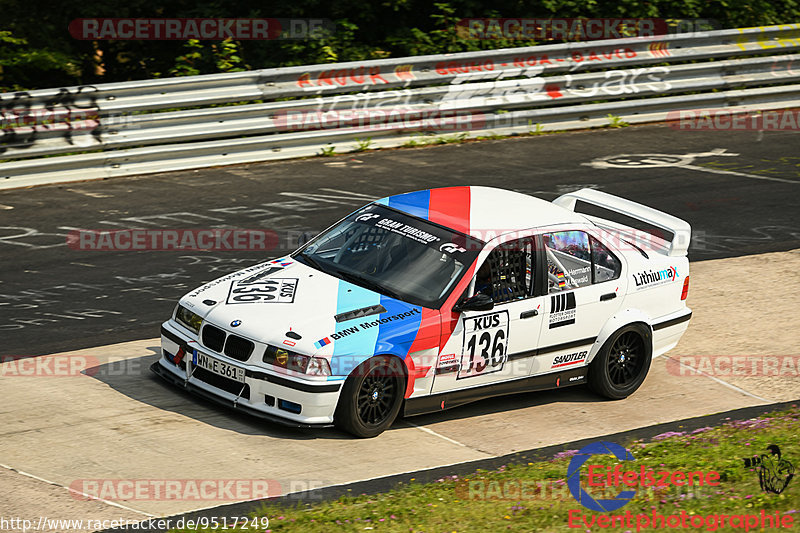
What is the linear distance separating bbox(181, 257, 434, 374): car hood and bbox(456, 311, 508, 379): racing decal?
47 cm

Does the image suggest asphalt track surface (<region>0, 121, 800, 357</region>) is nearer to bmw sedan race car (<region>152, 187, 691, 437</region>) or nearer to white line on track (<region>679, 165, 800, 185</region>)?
white line on track (<region>679, 165, 800, 185</region>)

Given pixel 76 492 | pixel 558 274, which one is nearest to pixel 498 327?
pixel 558 274

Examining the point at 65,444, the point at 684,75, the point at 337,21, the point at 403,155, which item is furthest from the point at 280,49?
the point at 65,444

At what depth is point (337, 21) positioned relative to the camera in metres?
18.9

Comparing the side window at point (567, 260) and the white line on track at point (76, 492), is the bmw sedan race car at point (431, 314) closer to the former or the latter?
the side window at point (567, 260)

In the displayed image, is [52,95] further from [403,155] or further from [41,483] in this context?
[41,483]

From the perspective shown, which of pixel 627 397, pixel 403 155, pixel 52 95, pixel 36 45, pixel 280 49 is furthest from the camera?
pixel 280 49

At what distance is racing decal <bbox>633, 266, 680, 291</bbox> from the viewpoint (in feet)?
29.7

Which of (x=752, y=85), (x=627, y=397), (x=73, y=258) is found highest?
(x=752, y=85)

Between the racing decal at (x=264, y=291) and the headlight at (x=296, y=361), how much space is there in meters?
0.58

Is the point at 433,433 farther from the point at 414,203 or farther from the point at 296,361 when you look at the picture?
the point at 414,203

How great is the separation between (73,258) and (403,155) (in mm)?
6224

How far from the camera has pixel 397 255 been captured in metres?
8.34

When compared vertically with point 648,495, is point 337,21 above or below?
above
